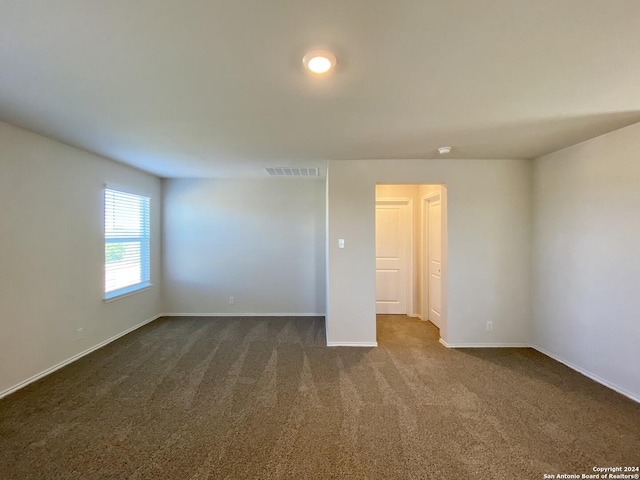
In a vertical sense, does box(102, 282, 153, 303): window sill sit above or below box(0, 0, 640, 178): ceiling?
below

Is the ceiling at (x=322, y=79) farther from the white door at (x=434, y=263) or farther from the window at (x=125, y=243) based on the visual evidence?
the white door at (x=434, y=263)

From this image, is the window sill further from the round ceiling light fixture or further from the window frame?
the round ceiling light fixture

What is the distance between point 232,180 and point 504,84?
13.8ft

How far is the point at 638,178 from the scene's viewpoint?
246 centimetres

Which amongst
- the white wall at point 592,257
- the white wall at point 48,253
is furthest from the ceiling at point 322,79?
the white wall at point 48,253

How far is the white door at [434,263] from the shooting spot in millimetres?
4418

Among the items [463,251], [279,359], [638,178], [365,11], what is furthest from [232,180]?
[638,178]

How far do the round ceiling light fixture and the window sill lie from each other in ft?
12.7

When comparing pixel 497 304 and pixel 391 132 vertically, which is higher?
pixel 391 132

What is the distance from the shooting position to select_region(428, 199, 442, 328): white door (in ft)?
14.5

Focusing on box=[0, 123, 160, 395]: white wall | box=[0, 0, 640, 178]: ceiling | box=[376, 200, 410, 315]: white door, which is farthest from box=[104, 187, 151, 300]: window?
box=[376, 200, 410, 315]: white door

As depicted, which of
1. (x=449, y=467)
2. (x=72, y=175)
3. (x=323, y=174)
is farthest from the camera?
(x=323, y=174)

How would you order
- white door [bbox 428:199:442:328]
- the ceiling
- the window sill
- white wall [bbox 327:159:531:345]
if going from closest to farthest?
the ceiling, white wall [bbox 327:159:531:345], the window sill, white door [bbox 428:199:442:328]

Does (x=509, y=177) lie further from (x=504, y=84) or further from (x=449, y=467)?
(x=449, y=467)
